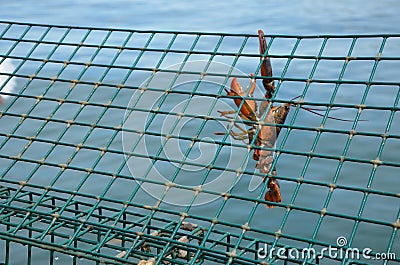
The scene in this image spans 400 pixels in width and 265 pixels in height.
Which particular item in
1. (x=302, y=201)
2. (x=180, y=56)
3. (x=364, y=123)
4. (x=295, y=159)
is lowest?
(x=302, y=201)

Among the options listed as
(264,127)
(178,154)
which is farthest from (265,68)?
(178,154)

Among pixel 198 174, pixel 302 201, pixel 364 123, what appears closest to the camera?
pixel 302 201

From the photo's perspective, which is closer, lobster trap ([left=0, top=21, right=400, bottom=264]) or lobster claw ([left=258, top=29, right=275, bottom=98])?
lobster trap ([left=0, top=21, right=400, bottom=264])

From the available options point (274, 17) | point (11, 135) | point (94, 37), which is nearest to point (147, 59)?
point (94, 37)

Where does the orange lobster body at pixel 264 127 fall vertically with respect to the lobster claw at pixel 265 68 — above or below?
below

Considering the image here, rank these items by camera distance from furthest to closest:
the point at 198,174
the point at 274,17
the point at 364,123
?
the point at 274,17 < the point at 364,123 < the point at 198,174

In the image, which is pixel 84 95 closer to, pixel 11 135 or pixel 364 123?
pixel 364 123

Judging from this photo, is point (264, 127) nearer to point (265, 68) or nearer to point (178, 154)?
point (265, 68)

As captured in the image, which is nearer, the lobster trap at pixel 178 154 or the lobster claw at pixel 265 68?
the lobster trap at pixel 178 154

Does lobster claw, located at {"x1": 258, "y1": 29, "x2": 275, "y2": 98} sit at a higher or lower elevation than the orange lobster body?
higher
